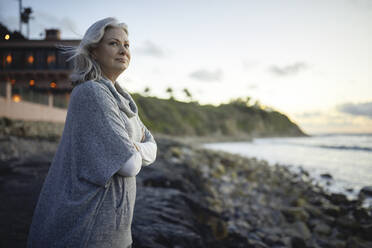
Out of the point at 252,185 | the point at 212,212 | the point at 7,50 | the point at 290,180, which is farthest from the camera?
the point at 7,50

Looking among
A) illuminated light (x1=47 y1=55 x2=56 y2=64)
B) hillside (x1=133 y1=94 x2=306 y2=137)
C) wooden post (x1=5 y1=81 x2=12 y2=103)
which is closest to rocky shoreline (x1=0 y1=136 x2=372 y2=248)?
wooden post (x1=5 y1=81 x2=12 y2=103)

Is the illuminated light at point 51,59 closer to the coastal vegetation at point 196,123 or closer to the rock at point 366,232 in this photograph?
the coastal vegetation at point 196,123

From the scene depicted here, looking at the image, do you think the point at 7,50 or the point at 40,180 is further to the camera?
the point at 7,50

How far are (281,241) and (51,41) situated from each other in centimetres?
2292

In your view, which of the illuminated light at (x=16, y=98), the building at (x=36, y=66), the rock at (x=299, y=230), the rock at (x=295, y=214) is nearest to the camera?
the rock at (x=299, y=230)

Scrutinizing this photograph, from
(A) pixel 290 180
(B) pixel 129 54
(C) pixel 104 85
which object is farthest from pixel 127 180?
(A) pixel 290 180

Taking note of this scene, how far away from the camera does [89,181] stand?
123 cm

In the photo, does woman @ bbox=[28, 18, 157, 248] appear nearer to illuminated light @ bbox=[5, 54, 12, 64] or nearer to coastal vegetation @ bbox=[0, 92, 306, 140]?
coastal vegetation @ bbox=[0, 92, 306, 140]

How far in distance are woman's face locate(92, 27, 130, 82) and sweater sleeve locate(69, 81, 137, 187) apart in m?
0.28

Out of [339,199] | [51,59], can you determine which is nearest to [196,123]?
[51,59]

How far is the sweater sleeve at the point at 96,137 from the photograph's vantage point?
1217mm

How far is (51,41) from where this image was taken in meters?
20.0

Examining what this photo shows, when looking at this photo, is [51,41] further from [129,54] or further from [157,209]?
[129,54]

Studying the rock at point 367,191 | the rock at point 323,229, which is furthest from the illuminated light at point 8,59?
the rock at point 367,191
